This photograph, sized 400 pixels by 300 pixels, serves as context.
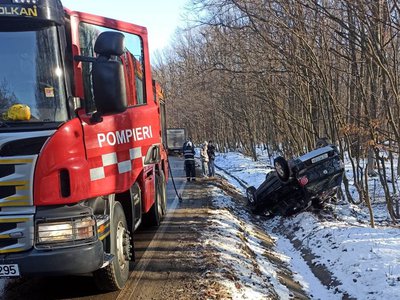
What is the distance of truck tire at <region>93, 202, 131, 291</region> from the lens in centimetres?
505

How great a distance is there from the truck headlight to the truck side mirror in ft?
3.75

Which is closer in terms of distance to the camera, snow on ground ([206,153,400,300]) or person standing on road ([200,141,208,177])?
snow on ground ([206,153,400,300])

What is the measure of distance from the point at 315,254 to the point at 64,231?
5.75 meters

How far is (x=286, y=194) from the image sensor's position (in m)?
11.4

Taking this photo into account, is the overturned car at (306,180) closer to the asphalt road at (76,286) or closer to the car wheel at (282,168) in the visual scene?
the car wheel at (282,168)

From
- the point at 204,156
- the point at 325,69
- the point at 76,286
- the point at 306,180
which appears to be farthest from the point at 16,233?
the point at 204,156

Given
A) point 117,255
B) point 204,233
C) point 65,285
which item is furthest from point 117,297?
point 204,233

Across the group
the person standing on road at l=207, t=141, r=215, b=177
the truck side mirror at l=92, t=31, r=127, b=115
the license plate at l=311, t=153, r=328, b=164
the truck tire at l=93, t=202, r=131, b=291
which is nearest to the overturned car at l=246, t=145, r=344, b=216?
the license plate at l=311, t=153, r=328, b=164

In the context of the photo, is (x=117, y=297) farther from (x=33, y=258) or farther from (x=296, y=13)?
(x=296, y=13)

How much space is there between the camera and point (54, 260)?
4070 mm

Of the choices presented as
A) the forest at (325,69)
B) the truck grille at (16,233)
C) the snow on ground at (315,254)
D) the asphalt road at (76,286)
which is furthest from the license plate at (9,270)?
the forest at (325,69)

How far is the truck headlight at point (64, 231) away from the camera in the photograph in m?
4.06

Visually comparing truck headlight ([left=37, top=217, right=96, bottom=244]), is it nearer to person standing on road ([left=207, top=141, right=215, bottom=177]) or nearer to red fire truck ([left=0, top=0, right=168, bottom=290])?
red fire truck ([left=0, top=0, right=168, bottom=290])

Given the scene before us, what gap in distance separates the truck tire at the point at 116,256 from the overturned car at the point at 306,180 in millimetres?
6034
